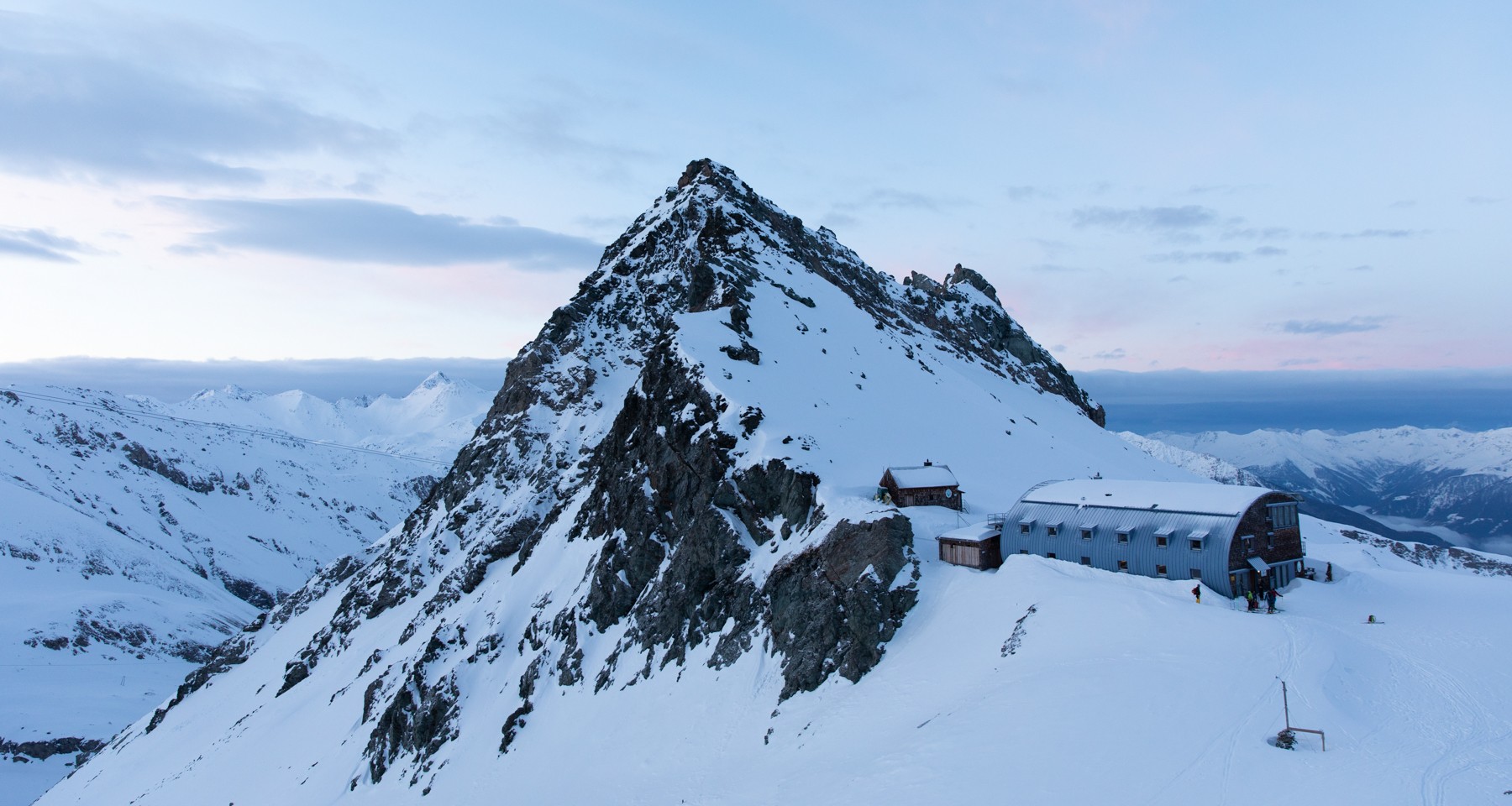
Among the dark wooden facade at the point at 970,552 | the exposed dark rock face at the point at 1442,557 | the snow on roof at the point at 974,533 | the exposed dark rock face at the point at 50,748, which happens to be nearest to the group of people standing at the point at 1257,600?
the dark wooden facade at the point at 970,552

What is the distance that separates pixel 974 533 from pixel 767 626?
1194 cm

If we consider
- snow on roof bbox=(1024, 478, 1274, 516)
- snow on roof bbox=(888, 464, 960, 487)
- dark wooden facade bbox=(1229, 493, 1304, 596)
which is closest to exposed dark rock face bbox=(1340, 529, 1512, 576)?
dark wooden facade bbox=(1229, 493, 1304, 596)

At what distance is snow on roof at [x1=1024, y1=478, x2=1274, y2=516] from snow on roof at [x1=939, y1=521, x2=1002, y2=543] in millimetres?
2869

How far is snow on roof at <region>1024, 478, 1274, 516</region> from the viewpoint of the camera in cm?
3666

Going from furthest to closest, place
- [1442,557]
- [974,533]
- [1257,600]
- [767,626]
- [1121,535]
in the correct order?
[1442,557]
[974,533]
[767,626]
[1121,535]
[1257,600]

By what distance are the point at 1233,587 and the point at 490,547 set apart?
62760 mm

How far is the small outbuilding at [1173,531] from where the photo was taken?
35.0 m

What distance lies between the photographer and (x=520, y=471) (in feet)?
278

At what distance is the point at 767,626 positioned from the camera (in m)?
39.6

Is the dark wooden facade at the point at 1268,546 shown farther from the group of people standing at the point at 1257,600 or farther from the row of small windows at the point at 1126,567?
the row of small windows at the point at 1126,567

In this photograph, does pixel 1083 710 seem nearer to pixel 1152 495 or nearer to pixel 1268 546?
pixel 1152 495

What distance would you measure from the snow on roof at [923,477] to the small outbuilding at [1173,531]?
5317 mm

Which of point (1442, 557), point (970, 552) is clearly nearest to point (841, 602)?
point (970, 552)

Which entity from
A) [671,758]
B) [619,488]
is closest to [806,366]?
[619,488]
